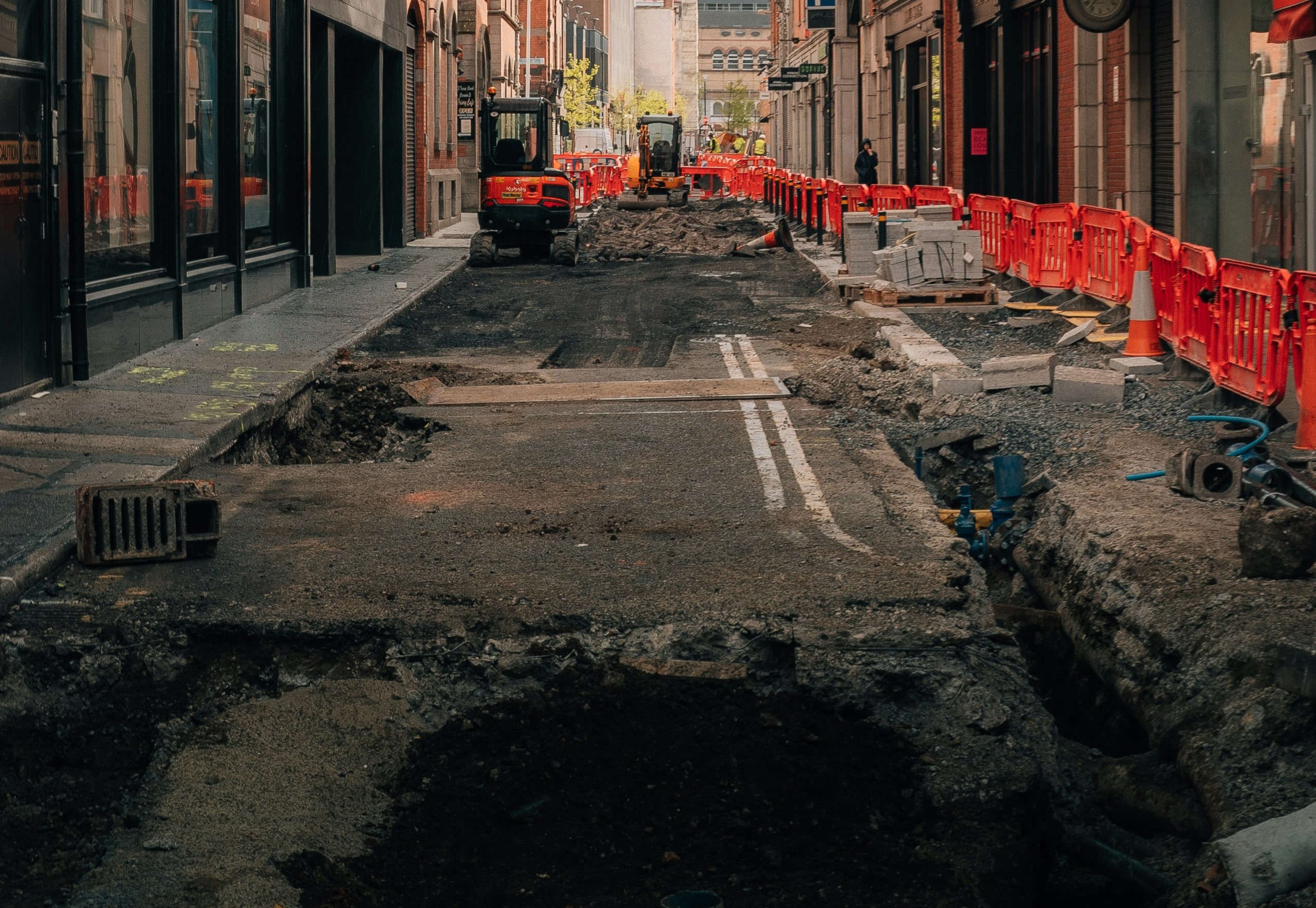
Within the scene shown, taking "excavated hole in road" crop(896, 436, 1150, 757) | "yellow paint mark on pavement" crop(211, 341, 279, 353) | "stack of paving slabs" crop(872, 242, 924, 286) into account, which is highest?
"stack of paving slabs" crop(872, 242, 924, 286)

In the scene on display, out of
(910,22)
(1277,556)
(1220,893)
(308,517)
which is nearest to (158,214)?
(308,517)

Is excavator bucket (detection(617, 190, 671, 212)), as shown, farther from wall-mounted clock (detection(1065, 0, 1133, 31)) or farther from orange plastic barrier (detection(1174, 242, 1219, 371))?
orange plastic barrier (detection(1174, 242, 1219, 371))

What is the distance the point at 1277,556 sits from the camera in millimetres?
6254

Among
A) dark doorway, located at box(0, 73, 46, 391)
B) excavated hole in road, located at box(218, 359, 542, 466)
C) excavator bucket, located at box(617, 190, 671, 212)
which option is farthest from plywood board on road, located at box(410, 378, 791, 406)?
excavator bucket, located at box(617, 190, 671, 212)

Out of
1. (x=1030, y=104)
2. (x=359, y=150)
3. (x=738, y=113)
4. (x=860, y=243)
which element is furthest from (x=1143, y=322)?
(x=738, y=113)

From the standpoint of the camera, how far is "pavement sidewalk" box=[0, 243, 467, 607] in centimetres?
754

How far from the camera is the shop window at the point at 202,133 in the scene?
16047 millimetres

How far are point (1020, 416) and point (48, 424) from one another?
678 centimetres

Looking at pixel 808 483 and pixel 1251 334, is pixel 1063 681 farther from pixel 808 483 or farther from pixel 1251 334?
pixel 1251 334

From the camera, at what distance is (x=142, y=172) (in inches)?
577

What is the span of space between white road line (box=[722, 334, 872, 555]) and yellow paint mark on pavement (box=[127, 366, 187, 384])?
5026 mm

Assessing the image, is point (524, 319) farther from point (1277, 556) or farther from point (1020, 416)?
point (1277, 556)

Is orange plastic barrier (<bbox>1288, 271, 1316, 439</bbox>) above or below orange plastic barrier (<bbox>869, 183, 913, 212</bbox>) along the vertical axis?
below

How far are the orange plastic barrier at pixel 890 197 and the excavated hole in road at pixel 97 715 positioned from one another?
22623 mm
